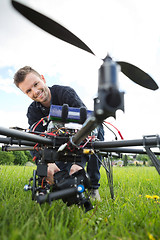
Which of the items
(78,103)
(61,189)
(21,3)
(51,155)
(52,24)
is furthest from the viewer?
(78,103)

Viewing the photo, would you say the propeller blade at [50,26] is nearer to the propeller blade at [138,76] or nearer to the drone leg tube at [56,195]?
the propeller blade at [138,76]

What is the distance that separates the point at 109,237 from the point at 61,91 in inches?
92.7

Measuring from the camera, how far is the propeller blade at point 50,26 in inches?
54.1

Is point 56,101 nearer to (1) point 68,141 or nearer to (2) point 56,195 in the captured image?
(1) point 68,141

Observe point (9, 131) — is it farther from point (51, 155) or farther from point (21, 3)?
point (21, 3)

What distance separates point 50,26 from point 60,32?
0.09m

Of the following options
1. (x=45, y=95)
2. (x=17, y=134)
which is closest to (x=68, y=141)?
(x=17, y=134)

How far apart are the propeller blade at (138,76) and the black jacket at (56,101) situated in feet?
4.01

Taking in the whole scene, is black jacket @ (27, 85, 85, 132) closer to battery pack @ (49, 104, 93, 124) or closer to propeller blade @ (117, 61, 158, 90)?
battery pack @ (49, 104, 93, 124)

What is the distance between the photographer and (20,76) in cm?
304

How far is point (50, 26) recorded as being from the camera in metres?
1.47

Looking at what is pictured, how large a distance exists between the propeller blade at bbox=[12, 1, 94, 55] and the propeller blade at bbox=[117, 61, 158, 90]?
403 mm

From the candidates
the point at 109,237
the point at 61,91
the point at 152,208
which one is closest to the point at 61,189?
the point at 109,237

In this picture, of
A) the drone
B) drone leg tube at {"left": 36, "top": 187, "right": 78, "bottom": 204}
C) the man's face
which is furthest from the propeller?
the man's face
